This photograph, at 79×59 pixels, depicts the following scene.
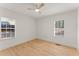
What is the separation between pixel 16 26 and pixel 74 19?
9.83 ft

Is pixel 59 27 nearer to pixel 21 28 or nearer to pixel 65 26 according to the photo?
pixel 65 26

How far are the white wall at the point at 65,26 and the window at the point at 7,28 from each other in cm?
190

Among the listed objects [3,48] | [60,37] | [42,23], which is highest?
[42,23]

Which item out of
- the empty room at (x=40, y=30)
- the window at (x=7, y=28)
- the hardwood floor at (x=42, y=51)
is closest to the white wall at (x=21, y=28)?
the empty room at (x=40, y=30)

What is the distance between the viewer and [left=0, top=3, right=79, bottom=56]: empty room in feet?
11.8

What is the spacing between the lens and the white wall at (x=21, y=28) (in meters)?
4.11

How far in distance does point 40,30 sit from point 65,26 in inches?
68.4

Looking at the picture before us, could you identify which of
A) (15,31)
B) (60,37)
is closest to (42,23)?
(60,37)

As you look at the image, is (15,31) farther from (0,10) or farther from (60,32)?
(60,32)

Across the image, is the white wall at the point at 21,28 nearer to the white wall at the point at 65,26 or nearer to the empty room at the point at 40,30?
Result: the empty room at the point at 40,30

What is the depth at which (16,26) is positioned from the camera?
4824mm

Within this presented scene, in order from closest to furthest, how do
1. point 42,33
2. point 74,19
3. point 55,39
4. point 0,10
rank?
point 0,10 → point 74,19 → point 55,39 → point 42,33

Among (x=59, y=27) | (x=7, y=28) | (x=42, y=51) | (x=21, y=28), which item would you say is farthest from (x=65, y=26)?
(x=7, y=28)

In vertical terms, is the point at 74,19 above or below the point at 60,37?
above
